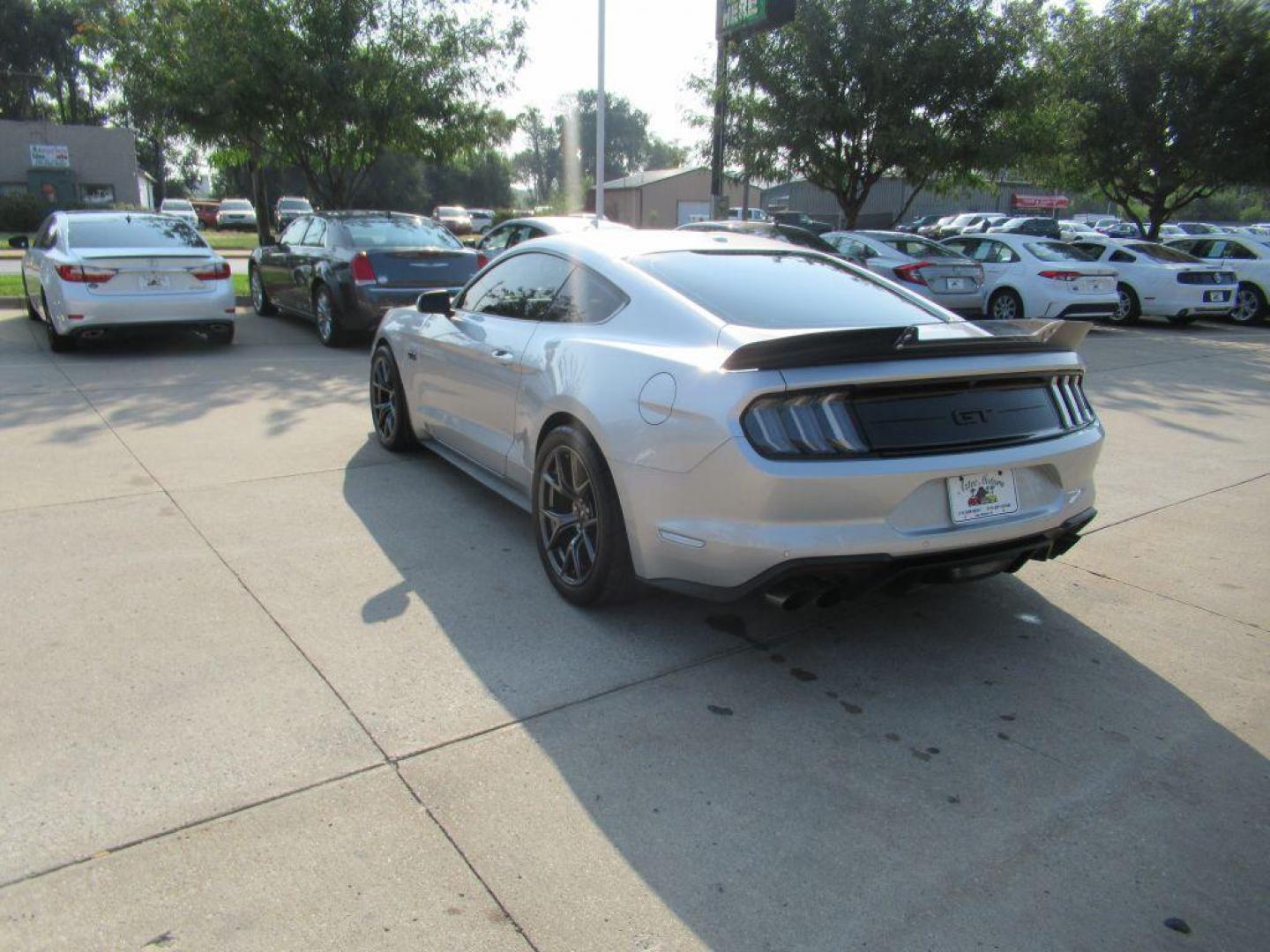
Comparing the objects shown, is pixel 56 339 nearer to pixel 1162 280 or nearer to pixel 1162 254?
pixel 1162 280

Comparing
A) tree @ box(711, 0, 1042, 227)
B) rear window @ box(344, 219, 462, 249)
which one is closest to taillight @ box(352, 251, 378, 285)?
rear window @ box(344, 219, 462, 249)

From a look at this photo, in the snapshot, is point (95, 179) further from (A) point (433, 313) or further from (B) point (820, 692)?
(B) point (820, 692)

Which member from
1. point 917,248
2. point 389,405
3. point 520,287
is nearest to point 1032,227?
point 917,248

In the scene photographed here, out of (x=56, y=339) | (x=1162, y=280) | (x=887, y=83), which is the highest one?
(x=887, y=83)

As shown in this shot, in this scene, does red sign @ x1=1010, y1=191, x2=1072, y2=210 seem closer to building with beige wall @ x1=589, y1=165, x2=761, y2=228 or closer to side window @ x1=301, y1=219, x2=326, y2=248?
building with beige wall @ x1=589, y1=165, x2=761, y2=228

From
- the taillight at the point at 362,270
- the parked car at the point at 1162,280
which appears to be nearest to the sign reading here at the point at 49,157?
the taillight at the point at 362,270

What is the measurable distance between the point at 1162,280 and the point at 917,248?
14.3ft

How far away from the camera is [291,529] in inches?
192

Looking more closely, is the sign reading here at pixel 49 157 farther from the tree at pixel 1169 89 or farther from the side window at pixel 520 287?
the side window at pixel 520 287

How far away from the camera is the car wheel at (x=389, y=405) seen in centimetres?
610

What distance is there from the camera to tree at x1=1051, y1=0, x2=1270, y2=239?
751 inches

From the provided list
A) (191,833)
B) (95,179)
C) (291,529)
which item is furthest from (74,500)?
(95,179)

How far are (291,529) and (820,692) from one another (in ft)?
9.36

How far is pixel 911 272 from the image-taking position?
1332cm
